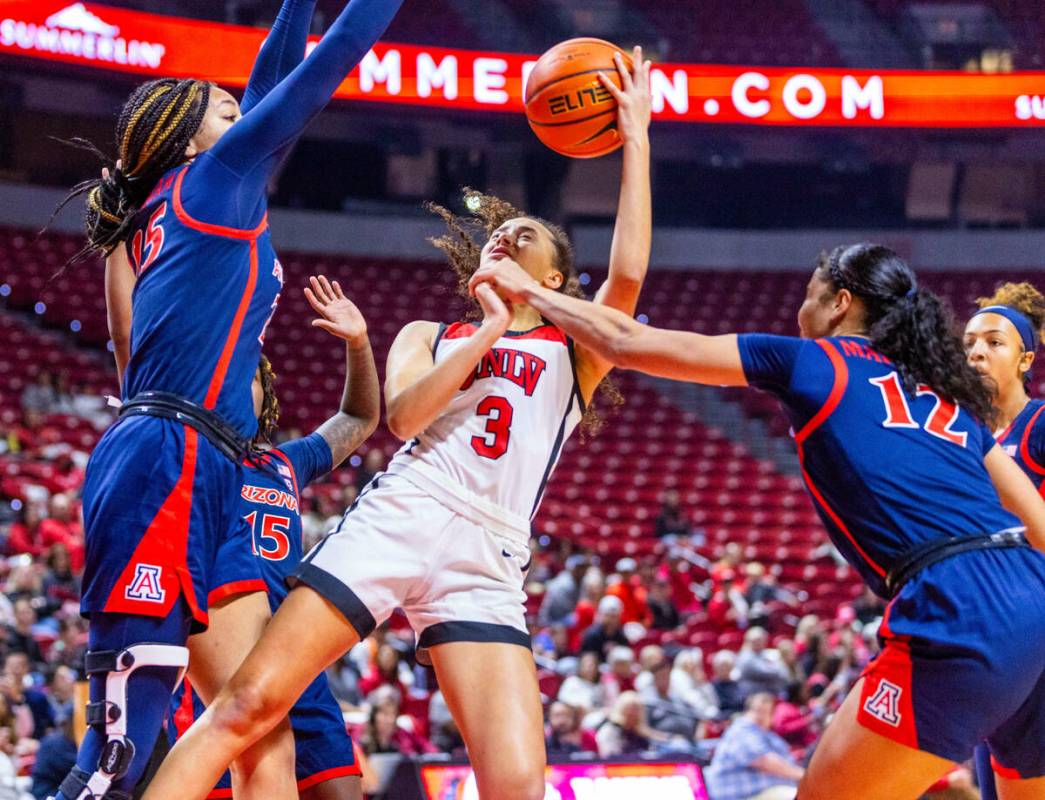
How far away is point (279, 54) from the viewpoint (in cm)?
386

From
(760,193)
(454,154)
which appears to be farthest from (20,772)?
(760,193)

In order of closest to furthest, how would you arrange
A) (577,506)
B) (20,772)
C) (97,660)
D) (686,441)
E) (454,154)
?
(97,660) → (20,772) → (577,506) → (686,441) → (454,154)

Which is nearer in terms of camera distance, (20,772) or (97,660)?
(97,660)

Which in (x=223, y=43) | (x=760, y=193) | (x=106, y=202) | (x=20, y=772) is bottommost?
(x=20, y=772)

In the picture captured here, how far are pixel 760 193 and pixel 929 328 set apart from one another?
67.0 ft

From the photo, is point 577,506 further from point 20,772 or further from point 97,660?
point 97,660

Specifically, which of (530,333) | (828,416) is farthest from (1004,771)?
(530,333)

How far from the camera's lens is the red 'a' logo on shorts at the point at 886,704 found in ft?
10.4

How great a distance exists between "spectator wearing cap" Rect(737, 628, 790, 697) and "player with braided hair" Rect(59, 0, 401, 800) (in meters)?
7.94

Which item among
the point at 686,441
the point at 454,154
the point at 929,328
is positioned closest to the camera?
the point at 929,328

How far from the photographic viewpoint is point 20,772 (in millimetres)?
7922

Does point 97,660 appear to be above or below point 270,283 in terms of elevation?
below

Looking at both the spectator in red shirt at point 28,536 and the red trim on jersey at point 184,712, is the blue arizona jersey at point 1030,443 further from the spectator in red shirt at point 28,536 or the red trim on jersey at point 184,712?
the spectator in red shirt at point 28,536

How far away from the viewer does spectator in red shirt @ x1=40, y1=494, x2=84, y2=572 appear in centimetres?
1147
